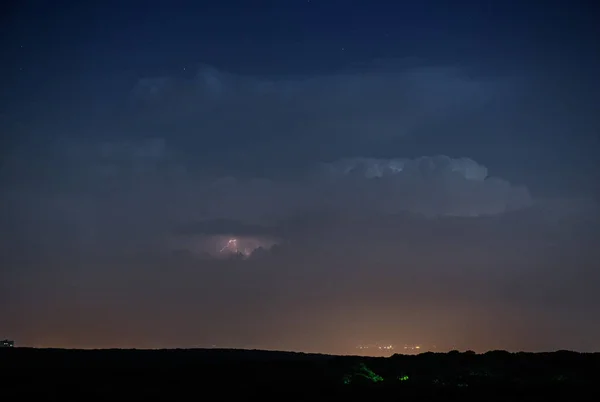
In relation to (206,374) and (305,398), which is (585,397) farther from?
(206,374)

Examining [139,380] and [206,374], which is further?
[206,374]

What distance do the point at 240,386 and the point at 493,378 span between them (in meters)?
15.6

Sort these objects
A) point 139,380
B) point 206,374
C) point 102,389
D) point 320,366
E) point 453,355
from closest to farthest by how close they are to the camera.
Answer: point 102,389, point 139,380, point 206,374, point 320,366, point 453,355

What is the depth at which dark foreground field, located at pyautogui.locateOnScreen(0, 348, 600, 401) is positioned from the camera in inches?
1210

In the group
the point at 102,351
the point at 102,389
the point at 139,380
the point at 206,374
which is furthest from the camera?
the point at 102,351

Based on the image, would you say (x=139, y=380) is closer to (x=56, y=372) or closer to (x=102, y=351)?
(x=56, y=372)

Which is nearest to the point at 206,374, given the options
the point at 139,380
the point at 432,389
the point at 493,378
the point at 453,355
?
the point at 139,380

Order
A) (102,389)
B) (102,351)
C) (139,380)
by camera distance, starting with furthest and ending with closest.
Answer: (102,351) < (139,380) < (102,389)

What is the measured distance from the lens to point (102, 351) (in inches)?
2205

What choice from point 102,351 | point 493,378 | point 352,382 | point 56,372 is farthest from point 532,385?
point 102,351

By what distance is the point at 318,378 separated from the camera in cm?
3559

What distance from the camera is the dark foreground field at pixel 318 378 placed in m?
30.7

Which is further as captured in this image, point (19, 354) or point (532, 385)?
point (19, 354)

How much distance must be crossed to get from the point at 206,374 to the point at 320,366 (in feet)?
27.9
